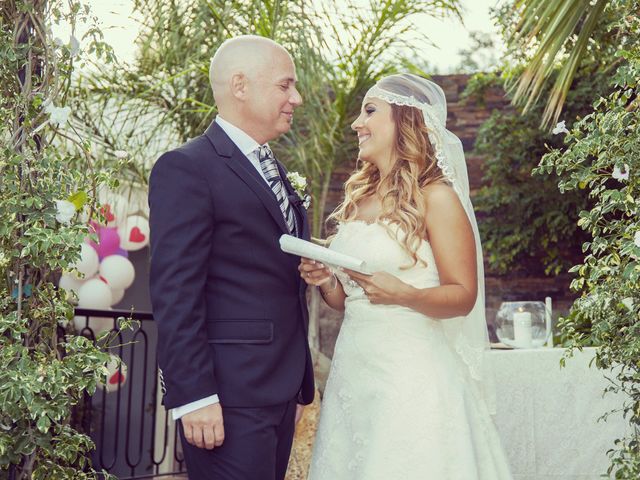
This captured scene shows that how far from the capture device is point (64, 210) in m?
2.22

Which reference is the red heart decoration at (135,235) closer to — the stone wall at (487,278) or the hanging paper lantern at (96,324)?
the hanging paper lantern at (96,324)

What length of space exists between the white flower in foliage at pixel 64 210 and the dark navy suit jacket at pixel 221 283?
27 cm

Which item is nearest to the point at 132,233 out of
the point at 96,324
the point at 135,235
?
the point at 135,235

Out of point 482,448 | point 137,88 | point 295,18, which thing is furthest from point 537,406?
point 137,88

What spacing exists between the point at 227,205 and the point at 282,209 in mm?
214

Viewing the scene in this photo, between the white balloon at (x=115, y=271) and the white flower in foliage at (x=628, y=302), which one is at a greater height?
the white balloon at (x=115, y=271)

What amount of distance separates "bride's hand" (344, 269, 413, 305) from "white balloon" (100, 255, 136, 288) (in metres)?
3.78

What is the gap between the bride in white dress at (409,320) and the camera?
2324mm

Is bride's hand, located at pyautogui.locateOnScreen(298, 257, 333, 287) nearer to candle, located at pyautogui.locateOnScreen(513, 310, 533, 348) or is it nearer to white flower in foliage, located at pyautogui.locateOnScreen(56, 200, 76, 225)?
white flower in foliage, located at pyautogui.locateOnScreen(56, 200, 76, 225)

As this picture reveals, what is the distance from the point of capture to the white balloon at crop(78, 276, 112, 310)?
5.58 m

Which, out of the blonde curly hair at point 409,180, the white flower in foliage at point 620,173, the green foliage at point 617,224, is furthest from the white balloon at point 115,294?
the white flower in foliage at point 620,173

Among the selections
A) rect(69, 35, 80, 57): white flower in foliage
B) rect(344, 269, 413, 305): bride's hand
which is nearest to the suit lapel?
rect(344, 269, 413, 305): bride's hand

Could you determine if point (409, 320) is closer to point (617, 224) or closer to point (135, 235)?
point (617, 224)

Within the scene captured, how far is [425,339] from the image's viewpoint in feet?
7.98
